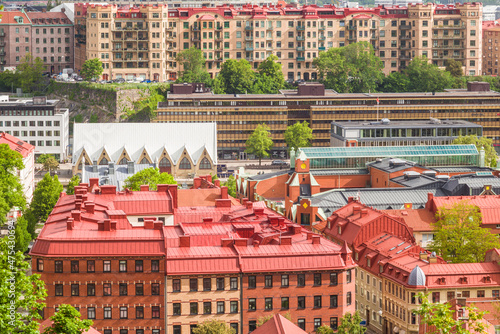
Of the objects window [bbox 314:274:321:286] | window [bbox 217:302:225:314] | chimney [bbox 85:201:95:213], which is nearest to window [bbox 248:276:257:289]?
window [bbox 217:302:225:314]

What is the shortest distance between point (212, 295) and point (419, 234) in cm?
5124

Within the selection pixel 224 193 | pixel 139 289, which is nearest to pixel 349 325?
pixel 139 289

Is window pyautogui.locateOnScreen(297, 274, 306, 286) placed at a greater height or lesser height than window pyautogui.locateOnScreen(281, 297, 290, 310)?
greater

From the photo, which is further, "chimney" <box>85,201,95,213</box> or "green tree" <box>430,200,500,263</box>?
"green tree" <box>430,200,500,263</box>

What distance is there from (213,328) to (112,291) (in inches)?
510

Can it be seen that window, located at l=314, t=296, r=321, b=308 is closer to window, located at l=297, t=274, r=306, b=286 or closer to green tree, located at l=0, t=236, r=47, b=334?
window, located at l=297, t=274, r=306, b=286

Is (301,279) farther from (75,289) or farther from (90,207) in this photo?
(90,207)

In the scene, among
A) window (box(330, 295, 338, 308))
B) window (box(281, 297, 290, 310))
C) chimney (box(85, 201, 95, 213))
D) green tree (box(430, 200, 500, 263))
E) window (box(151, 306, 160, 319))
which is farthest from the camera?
green tree (box(430, 200, 500, 263))

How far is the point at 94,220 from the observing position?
480ft

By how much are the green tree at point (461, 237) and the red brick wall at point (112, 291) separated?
1821 inches

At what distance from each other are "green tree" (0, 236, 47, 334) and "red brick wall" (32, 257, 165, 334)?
3515 centimetres

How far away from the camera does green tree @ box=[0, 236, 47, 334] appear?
90750mm

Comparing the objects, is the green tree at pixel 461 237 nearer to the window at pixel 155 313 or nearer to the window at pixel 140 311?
the window at pixel 155 313

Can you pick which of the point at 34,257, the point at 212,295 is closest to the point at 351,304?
the point at 212,295
